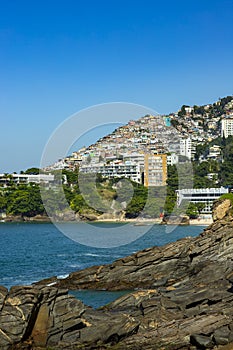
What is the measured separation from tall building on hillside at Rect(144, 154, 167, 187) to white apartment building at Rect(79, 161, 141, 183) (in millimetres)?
1237

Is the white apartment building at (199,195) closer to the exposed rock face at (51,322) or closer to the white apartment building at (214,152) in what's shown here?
the white apartment building at (214,152)

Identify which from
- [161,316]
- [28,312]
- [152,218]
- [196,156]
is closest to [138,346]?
[161,316]

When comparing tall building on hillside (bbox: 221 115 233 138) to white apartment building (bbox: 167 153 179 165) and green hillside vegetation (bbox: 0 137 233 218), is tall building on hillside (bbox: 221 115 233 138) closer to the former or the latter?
white apartment building (bbox: 167 153 179 165)

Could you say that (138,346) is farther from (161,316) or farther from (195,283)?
(195,283)

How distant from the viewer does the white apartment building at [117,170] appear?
191 ft

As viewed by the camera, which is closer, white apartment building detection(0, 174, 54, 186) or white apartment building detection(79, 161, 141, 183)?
white apartment building detection(79, 161, 141, 183)

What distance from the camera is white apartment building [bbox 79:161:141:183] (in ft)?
191

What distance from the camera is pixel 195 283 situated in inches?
762

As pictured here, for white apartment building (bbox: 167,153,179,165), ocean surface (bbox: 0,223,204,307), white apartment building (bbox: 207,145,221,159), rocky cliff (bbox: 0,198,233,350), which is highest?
white apartment building (bbox: 207,145,221,159)

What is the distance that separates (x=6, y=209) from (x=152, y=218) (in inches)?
827

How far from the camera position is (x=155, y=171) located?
7569cm

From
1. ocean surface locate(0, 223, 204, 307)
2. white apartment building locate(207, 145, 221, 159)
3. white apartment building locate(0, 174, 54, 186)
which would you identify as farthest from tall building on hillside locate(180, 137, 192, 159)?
ocean surface locate(0, 223, 204, 307)

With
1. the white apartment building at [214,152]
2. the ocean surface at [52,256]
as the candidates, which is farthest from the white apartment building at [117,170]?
the white apartment building at [214,152]

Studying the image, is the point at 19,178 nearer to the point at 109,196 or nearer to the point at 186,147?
the point at 109,196
